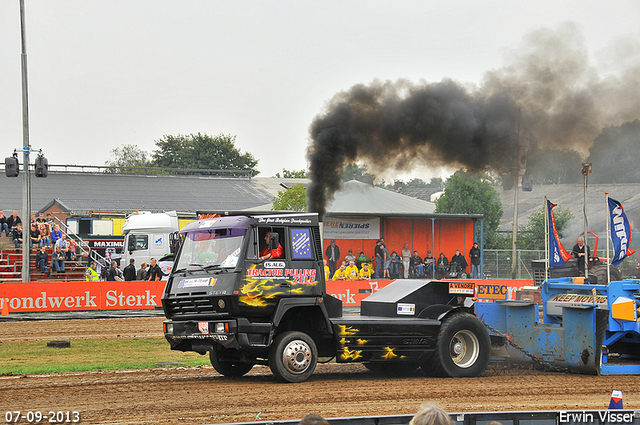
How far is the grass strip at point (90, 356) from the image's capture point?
13.0m

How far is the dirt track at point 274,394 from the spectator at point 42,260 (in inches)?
708

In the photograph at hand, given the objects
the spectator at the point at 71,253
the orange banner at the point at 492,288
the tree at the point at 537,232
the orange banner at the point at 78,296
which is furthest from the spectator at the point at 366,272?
the tree at the point at 537,232

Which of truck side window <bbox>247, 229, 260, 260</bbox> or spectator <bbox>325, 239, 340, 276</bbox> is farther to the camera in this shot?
spectator <bbox>325, 239, 340, 276</bbox>

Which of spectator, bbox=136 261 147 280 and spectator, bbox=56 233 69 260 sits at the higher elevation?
spectator, bbox=56 233 69 260

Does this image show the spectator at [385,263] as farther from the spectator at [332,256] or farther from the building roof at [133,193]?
the building roof at [133,193]

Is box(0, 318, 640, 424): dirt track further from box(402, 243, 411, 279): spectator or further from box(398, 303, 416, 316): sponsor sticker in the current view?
box(402, 243, 411, 279): spectator

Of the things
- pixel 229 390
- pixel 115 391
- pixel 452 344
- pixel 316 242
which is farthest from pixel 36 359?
pixel 452 344

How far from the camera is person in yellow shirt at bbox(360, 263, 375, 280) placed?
100ft

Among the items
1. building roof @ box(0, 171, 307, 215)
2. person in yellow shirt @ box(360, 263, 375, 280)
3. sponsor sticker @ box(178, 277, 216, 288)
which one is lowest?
person in yellow shirt @ box(360, 263, 375, 280)

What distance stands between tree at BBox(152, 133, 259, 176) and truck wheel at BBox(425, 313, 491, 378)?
240ft

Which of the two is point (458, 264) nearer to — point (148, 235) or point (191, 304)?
point (148, 235)

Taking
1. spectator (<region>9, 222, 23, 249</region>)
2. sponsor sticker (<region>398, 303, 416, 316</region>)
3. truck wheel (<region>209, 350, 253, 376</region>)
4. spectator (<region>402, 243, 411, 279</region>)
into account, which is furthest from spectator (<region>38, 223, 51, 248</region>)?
sponsor sticker (<region>398, 303, 416, 316</region>)

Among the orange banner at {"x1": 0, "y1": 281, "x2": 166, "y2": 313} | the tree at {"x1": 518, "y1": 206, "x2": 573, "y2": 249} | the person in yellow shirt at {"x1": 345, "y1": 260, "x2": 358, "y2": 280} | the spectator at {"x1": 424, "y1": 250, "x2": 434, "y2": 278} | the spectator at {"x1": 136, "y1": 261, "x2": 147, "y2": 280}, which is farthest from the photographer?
the tree at {"x1": 518, "y1": 206, "x2": 573, "y2": 249}

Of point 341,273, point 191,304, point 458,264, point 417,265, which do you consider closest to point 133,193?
point 341,273
